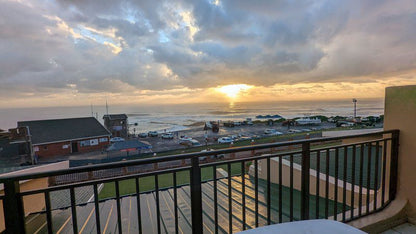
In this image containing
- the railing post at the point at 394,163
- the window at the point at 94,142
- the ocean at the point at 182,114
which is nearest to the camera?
the railing post at the point at 394,163

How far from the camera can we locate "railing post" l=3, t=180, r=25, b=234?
1.00 m

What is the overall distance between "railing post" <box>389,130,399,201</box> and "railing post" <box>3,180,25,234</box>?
11.1 feet

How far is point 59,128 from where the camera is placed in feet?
68.5

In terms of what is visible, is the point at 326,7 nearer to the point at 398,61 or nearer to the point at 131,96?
the point at 398,61

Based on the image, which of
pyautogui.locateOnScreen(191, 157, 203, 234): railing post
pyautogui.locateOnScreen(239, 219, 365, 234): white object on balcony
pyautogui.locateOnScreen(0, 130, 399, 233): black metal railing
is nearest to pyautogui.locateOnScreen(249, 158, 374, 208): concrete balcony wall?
pyautogui.locateOnScreen(0, 130, 399, 233): black metal railing

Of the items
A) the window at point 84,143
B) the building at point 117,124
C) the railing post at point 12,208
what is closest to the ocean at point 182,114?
the building at point 117,124

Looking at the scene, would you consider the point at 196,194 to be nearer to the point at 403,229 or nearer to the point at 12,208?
the point at 12,208

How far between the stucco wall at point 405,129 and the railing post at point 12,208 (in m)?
3.47

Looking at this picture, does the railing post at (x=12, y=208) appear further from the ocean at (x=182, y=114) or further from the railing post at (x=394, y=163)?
the ocean at (x=182, y=114)

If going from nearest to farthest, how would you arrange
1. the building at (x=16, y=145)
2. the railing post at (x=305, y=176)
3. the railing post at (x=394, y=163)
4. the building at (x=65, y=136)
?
the railing post at (x=305, y=176) < the railing post at (x=394, y=163) < the building at (x=16, y=145) < the building at (x=65, y=136)

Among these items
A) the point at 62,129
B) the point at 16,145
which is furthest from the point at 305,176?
the point at 62,129

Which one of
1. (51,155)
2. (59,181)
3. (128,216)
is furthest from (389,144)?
(51,155)

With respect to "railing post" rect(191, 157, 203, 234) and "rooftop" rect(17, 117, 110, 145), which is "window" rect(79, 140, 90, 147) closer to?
"rooftop" rect(17, 117, 110, 145)

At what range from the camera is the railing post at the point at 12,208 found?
1002 mm
